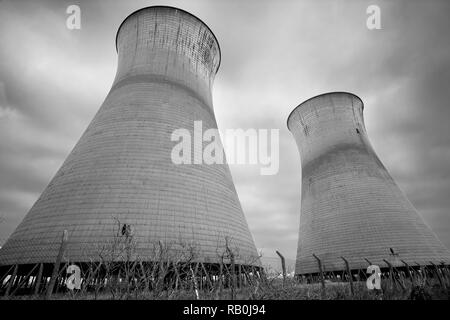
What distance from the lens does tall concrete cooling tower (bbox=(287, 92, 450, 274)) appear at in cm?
1192

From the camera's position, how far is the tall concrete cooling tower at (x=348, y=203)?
11922 mm

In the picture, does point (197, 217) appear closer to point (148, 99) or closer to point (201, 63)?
point (148, 99)

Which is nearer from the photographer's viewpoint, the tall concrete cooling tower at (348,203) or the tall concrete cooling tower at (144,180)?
the tall concrete cooling tower at (144,180)

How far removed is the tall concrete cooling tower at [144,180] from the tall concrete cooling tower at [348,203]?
6.53 meters

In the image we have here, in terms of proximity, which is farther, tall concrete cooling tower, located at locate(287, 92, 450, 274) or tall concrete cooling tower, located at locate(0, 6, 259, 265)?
tall concrete cooling tower, located at locate(287, 92, 450, 274)

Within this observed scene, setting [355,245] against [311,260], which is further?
[311,260]

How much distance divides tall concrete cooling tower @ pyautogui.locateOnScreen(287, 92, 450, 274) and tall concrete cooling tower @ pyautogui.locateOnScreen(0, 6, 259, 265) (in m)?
6.53

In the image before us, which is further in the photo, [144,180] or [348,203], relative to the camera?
[348,203]

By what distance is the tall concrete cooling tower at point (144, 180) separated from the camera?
6.42 metres

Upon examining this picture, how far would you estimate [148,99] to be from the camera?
9305mm

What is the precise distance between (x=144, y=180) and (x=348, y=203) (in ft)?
35.5

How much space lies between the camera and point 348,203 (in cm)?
1334
